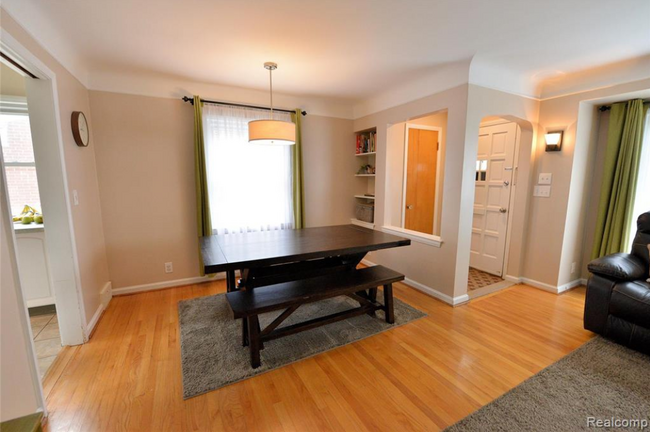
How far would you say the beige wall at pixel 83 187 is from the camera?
7.07 ft

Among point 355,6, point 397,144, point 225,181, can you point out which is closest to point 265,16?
point 355,6

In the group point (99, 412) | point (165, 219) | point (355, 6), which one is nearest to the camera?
point (99, 412)

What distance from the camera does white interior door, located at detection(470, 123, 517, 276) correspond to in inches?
141

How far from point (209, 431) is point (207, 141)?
2.88 meters

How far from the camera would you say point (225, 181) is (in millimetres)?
3457

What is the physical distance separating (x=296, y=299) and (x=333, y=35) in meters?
2.09

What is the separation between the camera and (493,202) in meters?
3.76

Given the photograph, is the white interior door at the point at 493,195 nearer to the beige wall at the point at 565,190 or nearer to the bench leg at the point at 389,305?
the beige wall at the point at 565,190

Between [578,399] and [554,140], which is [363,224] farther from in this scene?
[578,399]

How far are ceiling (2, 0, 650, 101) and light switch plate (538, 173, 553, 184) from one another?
1090 mm

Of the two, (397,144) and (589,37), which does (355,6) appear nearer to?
(589,37)

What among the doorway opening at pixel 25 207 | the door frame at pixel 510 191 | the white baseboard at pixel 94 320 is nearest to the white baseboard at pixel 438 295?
the door frame at pixel 510 191

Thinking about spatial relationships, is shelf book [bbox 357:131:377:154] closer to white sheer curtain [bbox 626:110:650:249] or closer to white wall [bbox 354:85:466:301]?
white wall [bbox 354:85:466:301]

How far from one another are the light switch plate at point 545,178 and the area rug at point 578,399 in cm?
188
